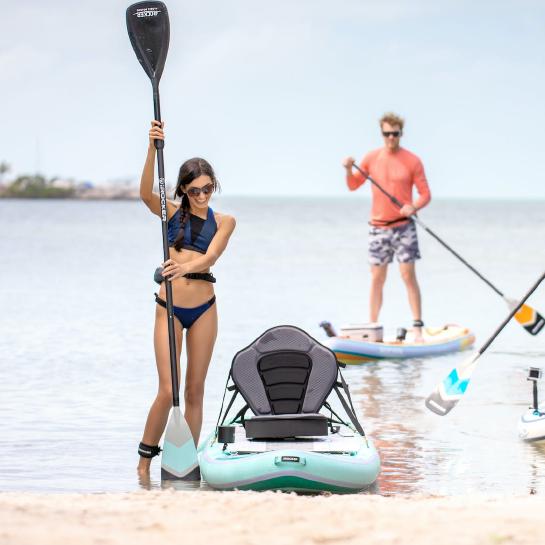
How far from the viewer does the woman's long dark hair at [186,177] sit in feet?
21.7

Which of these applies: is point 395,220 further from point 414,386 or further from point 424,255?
point 424,255

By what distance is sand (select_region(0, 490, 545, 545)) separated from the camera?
15.5 feet

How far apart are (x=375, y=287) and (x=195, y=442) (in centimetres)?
554

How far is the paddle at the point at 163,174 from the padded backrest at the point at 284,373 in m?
0.38

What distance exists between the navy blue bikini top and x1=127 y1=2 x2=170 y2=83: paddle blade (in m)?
0.82

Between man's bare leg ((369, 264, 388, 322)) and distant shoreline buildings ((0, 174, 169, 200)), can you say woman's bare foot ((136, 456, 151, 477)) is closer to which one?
man's bare leg ((369, 264, 388, 322))

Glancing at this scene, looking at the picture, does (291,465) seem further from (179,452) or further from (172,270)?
(172,270)

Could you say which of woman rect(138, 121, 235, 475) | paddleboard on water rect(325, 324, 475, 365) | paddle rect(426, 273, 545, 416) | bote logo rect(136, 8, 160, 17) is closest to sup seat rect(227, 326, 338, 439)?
woman rect(138, 121, 235, 475)

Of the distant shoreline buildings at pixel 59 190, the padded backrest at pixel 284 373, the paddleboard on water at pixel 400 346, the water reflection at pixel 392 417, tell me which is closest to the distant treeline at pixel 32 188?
the distant shoreline buildings at pixel 59 190

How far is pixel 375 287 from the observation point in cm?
1223

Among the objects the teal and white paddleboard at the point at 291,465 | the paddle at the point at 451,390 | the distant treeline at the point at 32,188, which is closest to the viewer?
the teal and white paddleboard at the point at 291,465

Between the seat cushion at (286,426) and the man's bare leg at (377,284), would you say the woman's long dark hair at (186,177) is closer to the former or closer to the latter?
the seat cushion at (286,426)

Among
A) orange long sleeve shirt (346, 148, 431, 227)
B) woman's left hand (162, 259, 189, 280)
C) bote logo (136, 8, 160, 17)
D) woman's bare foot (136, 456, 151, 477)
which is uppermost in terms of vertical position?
bote logo (136, 8, 160, 17)

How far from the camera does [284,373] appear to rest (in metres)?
6.83
